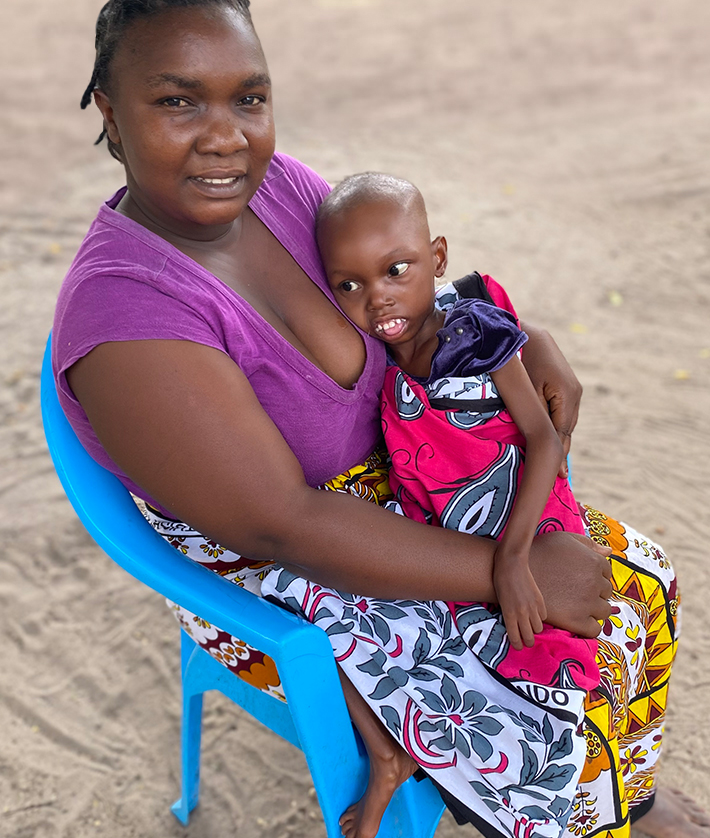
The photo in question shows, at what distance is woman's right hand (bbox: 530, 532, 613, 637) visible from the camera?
1627mm

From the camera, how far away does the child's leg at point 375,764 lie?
5.26 feet

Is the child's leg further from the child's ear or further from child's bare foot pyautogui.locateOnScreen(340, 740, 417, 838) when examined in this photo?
the child's ear

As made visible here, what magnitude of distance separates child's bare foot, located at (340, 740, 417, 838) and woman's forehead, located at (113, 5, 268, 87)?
4.01 feet

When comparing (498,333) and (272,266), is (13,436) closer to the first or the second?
(272,266)

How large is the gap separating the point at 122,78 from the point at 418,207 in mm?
634

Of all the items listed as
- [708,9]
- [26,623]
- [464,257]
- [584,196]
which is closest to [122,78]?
[26,623]

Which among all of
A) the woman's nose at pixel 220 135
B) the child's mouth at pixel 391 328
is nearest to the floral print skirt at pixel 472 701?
the child's mouth at pixel 391 328

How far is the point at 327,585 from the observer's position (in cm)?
160

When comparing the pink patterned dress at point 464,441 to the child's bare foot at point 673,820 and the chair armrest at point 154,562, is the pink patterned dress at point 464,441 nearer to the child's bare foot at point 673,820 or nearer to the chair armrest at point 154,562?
the chair armrest at point 154,562

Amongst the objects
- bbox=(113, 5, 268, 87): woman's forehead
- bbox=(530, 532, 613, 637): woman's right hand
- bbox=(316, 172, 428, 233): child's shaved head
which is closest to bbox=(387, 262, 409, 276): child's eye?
bbox=(316, 172, 428, 233): child's shaved head

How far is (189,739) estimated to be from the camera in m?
2.29


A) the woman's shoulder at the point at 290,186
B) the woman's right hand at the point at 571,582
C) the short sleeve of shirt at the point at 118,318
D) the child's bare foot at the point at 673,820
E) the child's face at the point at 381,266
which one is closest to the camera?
the short sleeve of shirt at the point at 118,318

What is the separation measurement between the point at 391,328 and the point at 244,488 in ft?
1.68

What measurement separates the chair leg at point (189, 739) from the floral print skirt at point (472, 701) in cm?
44
